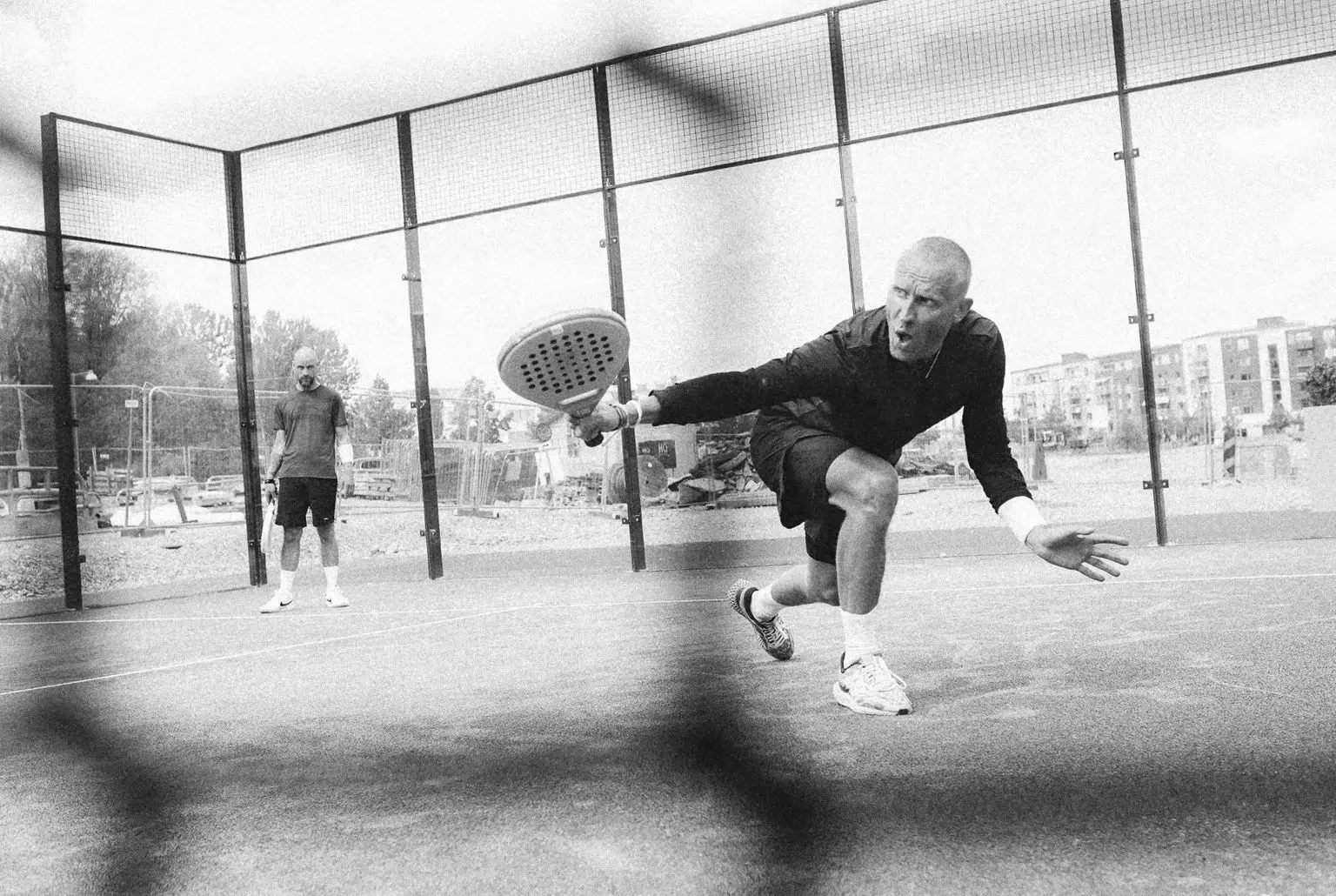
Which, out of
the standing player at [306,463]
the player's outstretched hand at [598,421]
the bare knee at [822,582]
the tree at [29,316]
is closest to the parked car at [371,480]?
the standing player at [306,463]

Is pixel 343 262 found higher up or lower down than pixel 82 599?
higher up

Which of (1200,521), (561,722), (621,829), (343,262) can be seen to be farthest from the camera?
(343,262)

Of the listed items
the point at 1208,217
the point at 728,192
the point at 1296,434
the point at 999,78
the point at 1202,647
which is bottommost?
the point at 1202,647

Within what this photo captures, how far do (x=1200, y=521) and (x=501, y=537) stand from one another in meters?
3.09

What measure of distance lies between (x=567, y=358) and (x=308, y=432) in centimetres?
301

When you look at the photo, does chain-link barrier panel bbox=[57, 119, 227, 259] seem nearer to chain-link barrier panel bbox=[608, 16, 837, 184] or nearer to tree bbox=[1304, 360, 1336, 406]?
chain-link barrier panel bbox=[608, 16, 837, 184]

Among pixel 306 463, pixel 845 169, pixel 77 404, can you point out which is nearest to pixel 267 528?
pixel 77 404

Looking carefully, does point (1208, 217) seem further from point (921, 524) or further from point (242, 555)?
point (242, 555)

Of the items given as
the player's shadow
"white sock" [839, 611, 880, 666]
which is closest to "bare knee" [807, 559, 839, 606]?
"white sock" [839, 611, 880, 666]

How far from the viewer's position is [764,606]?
2.14 m

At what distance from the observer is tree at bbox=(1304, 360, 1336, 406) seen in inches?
155

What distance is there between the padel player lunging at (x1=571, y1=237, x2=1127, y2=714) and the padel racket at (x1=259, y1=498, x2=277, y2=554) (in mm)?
3868

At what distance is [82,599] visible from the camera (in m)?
4.61

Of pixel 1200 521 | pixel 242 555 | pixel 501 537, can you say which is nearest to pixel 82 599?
pixel 242 555
